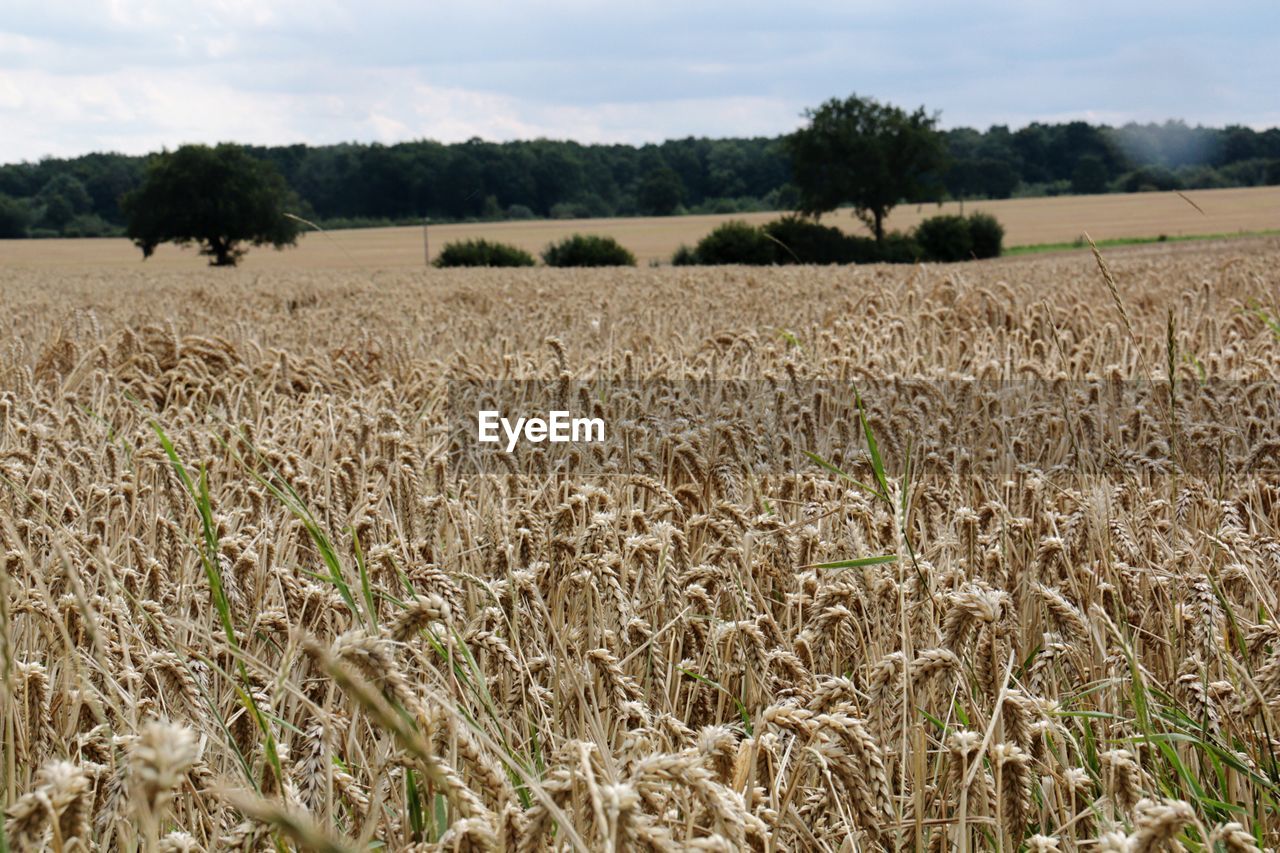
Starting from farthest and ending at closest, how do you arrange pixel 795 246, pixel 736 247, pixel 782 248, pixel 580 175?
pixel 580 175 → pixel 795 246 → pixel 782 248 → pixel 736 247

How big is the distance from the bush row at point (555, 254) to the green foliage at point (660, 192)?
4738 centimetres

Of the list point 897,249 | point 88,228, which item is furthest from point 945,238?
point 88,228

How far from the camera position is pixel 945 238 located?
175 feet

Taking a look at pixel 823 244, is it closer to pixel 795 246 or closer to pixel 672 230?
pixel 795 246

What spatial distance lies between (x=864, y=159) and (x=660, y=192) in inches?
1314

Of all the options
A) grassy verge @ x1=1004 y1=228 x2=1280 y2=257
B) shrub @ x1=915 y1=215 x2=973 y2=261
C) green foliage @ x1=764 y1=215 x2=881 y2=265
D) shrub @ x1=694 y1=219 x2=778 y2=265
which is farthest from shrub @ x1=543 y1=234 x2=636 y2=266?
grassy verge @ x1=1004 y1=228 x2=1280 y2=257

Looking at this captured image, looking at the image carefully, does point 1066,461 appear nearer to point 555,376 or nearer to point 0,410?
point 555,376

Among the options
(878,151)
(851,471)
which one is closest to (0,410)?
(851,471)

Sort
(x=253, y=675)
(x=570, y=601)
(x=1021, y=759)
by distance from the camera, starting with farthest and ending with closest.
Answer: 1. (x=570, y=601)
2. (x=253, y=675)
3. (x=1021, y=759)

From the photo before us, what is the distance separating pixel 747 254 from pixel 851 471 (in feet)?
145

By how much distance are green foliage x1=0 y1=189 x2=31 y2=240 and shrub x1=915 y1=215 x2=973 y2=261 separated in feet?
214

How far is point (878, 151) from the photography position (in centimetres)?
6244

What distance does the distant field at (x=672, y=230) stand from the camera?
5747 centimetres

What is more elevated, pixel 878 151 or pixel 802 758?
pixel 878 151
